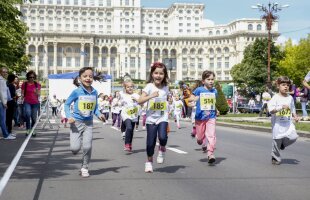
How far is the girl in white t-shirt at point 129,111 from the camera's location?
35.2 feet

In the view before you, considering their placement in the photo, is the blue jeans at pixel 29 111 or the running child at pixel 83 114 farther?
the blue jeans at pixel 29 111

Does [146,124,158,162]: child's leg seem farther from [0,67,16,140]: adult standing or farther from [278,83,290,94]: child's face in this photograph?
[0,67,16,140]: adult standing

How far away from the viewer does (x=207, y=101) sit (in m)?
8.80

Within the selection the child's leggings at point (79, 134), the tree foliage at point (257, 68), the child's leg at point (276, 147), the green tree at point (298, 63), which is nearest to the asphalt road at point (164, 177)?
the child's leg at point (276, 147)

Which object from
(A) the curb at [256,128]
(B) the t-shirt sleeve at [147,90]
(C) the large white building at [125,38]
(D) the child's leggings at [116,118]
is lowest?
(A) the curb at [256,128]

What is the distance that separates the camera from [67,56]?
497ft

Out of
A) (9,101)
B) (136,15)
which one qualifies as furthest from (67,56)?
(9,101)

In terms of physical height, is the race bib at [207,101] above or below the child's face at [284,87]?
below

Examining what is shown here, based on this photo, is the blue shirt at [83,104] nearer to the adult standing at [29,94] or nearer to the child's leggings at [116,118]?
the adult standing at [29,94]

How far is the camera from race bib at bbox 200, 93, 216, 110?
8.74m

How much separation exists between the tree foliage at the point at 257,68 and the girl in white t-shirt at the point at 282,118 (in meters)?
50.8

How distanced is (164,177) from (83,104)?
5.25 feet

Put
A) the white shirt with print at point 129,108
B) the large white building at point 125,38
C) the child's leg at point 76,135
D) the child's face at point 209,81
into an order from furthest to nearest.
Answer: the large white building at point 125,38, the white shirt with print at point 129,108, the child's face at point 209,81, the child's leg at point 76,135

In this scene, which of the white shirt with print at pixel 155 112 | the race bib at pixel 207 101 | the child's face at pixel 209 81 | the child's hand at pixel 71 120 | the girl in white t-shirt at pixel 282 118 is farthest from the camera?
the child's face at pixel 209 81
